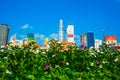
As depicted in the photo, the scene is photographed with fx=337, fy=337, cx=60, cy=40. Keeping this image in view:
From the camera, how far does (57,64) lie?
7590mm

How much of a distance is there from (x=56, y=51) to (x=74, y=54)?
1.76ft

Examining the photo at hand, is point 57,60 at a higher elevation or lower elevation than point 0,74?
higher

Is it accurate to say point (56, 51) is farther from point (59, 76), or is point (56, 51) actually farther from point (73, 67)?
point (59, 76)

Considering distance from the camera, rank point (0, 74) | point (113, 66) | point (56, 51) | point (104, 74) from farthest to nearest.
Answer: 1. point (56, 51)
2. point (113, 66)
3. point (104, 74)
4. point (0, 74)

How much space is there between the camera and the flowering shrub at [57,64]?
572 cm

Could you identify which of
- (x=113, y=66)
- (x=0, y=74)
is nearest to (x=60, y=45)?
(x=113, y=66)

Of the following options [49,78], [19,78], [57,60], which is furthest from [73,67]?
[19,78]

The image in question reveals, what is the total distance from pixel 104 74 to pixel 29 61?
160 cm

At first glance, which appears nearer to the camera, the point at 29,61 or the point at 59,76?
the point at 59,76

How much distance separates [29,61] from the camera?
652cm

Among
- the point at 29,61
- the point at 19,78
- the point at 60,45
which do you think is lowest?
the point at 19,78

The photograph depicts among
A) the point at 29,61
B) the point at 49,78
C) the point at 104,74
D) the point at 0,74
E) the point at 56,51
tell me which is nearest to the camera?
the point at 0,74

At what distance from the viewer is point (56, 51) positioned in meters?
8.34

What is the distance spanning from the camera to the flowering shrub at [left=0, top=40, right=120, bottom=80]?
572 cm
